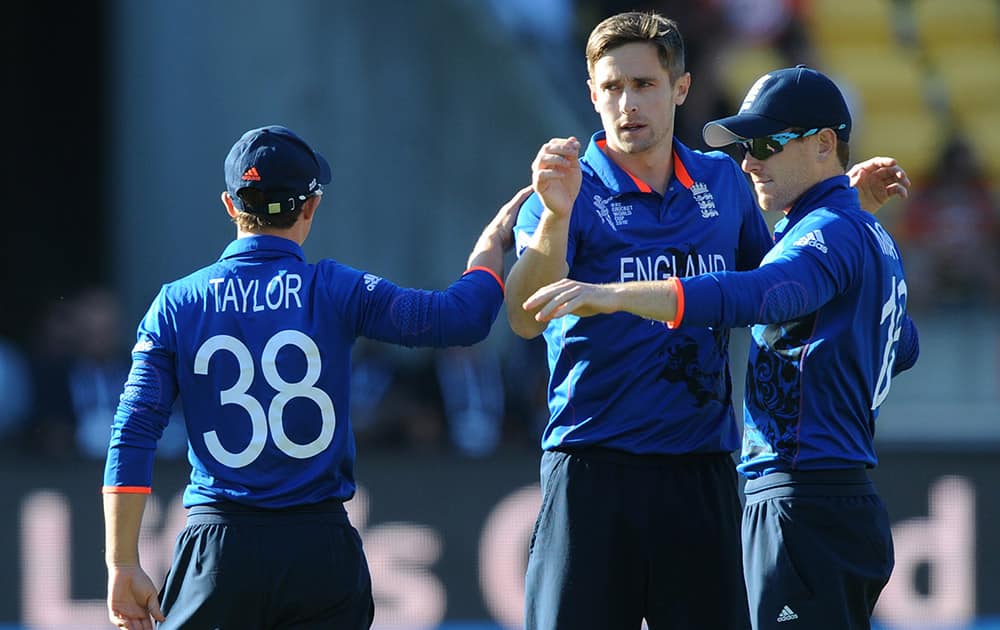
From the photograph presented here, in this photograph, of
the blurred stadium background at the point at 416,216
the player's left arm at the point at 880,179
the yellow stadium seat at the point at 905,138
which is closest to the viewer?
the player's left arm at the point at 880,179

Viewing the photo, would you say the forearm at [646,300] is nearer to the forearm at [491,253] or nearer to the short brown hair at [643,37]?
the forearm at [491,253]

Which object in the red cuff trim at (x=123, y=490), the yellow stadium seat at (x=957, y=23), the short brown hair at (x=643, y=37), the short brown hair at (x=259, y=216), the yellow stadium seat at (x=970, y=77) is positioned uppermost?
the yellow stadium seat at (x=957, y=23)

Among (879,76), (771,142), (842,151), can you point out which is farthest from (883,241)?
(879,76)

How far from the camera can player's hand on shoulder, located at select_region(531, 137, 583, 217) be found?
383 cm

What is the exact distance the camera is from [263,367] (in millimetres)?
3814

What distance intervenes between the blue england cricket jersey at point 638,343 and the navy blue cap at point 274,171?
1.97 feet

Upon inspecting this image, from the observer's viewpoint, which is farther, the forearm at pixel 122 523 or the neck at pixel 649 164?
the neck at pixel 649 164

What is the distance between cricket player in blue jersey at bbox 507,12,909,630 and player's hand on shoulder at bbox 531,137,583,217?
0.08 m

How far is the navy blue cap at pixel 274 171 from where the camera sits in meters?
3.90

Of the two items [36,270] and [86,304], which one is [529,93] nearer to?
[86,304]

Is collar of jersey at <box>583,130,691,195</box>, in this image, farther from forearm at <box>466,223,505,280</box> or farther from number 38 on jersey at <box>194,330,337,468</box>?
number 38 on jersey at <box>194,330,337,468</box>

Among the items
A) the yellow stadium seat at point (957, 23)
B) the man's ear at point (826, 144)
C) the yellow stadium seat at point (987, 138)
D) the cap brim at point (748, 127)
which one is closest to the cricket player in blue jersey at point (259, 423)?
the cap brim at point (748, 127)

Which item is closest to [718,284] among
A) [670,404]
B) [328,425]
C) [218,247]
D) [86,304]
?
[670,404]

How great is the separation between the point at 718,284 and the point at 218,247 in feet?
23.8
